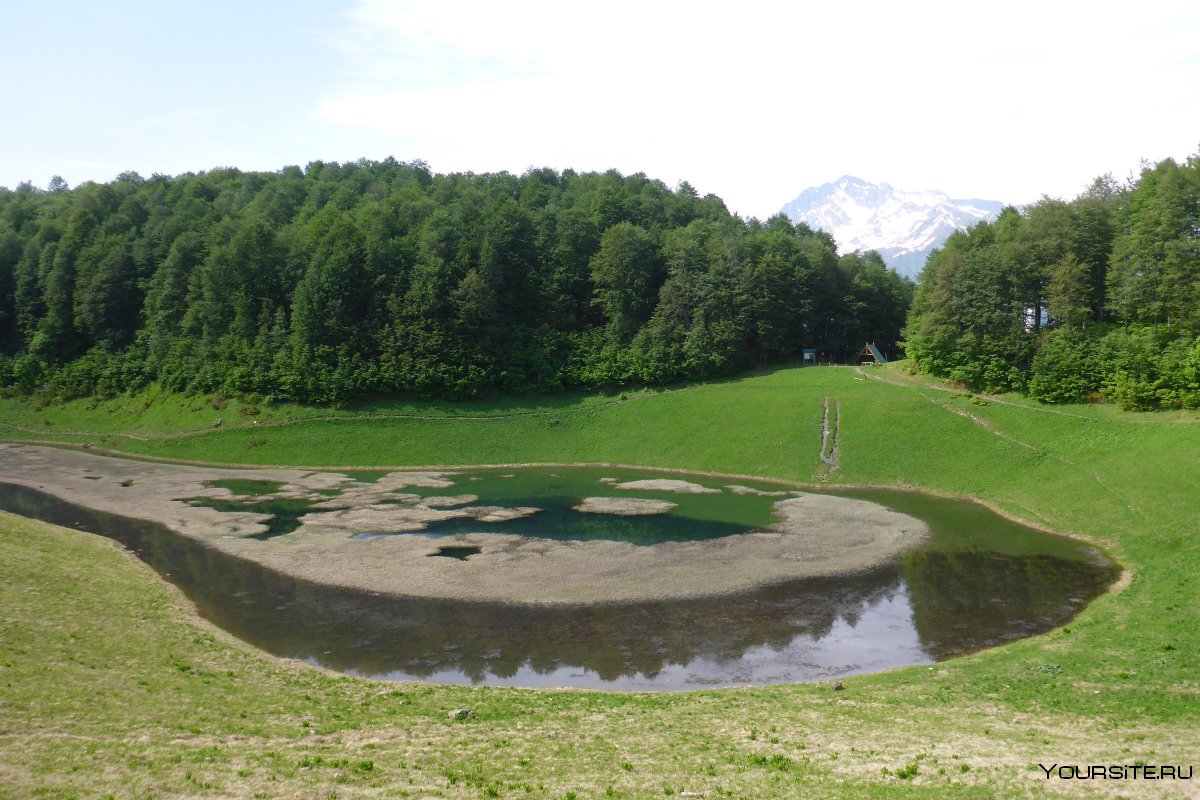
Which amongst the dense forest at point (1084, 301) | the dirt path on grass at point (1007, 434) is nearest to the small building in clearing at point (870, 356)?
the dense forest at point (1084, 301)

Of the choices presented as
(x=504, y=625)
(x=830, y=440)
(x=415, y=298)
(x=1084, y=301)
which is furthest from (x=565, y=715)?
(x=415, y=298)

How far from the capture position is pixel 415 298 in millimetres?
95562

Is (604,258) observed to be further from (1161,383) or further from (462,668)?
(462,668)

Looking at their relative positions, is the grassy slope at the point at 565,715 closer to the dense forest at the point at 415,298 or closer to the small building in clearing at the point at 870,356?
the small building in clearing at the point at 870,356

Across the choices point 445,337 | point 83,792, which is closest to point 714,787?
point 83,792

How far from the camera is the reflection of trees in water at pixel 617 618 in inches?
1220

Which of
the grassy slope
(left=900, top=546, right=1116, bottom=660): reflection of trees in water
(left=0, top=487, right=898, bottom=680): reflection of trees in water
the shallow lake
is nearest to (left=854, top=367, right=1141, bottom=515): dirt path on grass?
the grassy slope

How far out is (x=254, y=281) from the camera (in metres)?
103

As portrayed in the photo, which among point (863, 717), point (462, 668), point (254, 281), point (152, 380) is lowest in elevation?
point (462, 668)

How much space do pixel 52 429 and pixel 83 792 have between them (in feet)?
305

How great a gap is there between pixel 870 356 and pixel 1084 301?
134 ft

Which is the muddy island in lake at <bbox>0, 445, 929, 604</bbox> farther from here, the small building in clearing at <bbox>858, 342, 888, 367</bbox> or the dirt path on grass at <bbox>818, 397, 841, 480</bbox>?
the small building in clearing at <bbox>858, 342, 888, 367</bbox>

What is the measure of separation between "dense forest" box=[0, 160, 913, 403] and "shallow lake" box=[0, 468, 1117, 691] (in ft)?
149

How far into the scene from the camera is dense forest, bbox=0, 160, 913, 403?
93.8 meters
